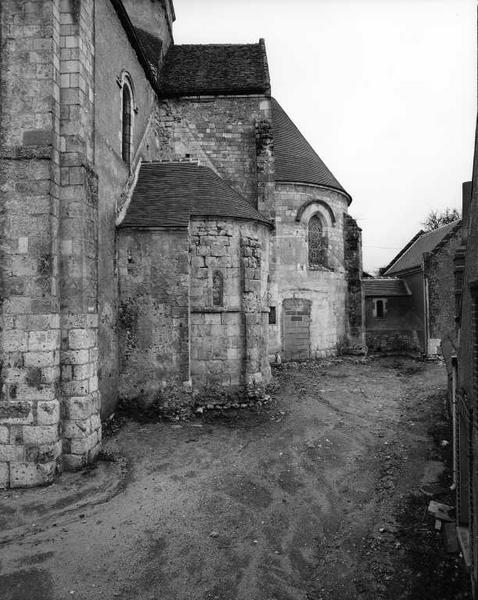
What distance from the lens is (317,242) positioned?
60.0 ft

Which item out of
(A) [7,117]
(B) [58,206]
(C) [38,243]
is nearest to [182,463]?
(C) [38,243]

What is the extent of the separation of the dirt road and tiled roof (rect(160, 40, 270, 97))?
11214 millimetres

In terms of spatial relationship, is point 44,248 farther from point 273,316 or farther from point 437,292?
point 437,292

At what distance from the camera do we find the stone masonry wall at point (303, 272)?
56.5ft

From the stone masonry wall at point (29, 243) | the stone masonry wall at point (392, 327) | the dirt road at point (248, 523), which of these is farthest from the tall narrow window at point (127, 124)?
the stone masonry wall at point (392, 327)

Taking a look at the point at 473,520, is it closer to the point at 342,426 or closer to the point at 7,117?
the point at 342,426

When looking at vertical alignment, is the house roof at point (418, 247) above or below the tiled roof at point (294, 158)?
below

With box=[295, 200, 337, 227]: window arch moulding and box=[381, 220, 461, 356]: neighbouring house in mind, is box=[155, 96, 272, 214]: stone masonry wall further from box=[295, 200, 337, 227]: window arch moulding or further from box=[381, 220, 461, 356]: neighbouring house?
box=[381, 220, 461, 356]: neighbouring house

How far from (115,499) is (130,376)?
3.93 meters

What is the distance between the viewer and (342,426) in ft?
31.9

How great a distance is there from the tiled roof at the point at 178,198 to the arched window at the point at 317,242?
6.85 metres

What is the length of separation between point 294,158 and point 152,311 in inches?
446

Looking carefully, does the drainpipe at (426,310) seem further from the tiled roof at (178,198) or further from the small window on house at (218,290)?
the small window on house at (218,290)

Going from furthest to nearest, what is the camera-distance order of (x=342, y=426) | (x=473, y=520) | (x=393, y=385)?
(x=393, y=385)
(x=342, y=426)
(x=473, y=520)
